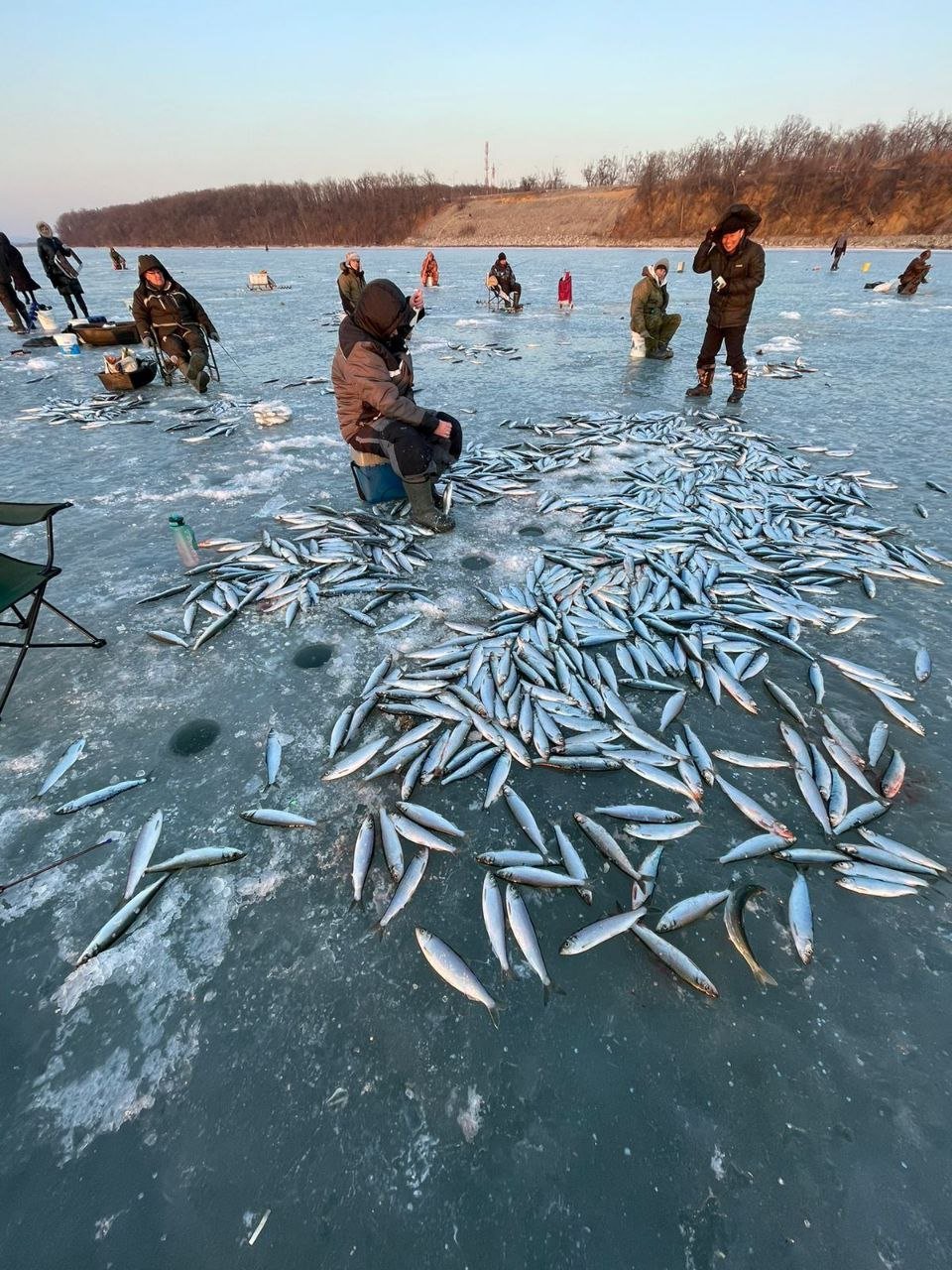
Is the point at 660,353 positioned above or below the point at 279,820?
below

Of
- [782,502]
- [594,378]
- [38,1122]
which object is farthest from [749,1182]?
[594,378]

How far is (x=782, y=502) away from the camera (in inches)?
215

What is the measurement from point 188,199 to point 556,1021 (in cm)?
20232

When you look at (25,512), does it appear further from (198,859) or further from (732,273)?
(732,273)

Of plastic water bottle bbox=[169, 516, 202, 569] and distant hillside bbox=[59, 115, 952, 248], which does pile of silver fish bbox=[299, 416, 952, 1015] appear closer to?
plastic water bottle bbox=[169, 516, 202, 569]

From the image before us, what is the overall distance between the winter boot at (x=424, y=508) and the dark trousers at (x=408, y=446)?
62mm

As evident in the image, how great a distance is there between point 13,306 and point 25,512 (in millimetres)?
17481

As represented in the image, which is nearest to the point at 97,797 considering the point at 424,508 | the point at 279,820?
the point at 279,820

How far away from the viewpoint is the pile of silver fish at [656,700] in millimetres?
2291

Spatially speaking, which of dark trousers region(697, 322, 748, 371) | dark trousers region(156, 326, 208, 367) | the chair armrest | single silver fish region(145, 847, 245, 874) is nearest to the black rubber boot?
dark trousers region(697, 322, 748, 371)

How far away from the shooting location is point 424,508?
5117 mm

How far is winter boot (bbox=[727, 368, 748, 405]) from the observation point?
8.33m

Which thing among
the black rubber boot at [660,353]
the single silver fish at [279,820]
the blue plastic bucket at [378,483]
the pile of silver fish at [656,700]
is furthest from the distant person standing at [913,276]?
the single silver fish at [279,820]

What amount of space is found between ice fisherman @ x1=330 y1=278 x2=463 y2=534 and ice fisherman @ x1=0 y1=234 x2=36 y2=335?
14504mm
